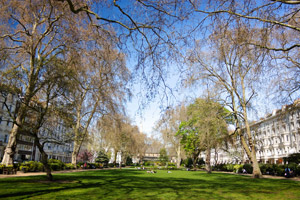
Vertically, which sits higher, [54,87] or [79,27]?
[79,27]

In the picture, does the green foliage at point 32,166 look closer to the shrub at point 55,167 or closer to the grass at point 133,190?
the shrub at point 55,167

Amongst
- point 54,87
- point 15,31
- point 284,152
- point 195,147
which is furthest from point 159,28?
point 284,152

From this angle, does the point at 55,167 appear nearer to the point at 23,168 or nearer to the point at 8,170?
the point at 23,168

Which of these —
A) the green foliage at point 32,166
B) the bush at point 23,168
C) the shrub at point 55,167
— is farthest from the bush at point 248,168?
the bush at point 23,168

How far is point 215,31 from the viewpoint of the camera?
6.88 metres

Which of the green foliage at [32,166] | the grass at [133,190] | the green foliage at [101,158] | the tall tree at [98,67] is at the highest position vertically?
the tall tree at [98,67]

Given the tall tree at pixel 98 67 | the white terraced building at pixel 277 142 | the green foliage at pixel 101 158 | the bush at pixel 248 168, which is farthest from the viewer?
the green foliage at pixel 101 158

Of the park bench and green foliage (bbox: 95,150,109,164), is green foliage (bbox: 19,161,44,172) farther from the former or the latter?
green foliage (bbox: 95,150,109,164)

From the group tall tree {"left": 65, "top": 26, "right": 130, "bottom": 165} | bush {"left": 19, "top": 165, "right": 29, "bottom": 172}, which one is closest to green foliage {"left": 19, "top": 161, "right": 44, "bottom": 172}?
bush {"left": 19, "top": 165, "right": 29, "bottom": 172}

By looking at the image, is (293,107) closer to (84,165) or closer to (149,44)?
(149,44)

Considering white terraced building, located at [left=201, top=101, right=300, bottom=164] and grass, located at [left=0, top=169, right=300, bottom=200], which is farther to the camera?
white terraced building, located at [left=201, top=101, right=300, bottom=164]

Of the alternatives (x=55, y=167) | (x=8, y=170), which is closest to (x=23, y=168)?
(x=8, y=170)

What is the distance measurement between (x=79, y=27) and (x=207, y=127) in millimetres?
15148

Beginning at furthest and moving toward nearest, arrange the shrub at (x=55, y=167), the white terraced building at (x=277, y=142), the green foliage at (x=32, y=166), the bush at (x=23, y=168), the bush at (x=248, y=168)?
the white terraced building at (x=277, y=142)
the bush at (x=248, y=168)
the shrub at (x=55, y=167)
the green foliage at (x=32, y=166)
the bush at (x=23, y=168)
